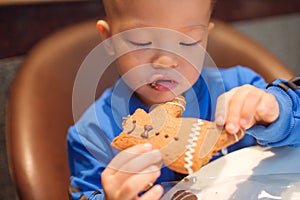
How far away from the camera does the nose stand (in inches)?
17.6

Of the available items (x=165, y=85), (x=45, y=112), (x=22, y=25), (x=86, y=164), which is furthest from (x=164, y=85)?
(x=22, y=25)

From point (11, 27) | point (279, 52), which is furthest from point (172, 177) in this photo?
point (279, 52)

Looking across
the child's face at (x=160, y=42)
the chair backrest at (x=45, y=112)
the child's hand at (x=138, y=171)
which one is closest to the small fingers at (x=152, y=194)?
the child's hand at (x=138, y=171)

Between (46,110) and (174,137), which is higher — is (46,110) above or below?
below

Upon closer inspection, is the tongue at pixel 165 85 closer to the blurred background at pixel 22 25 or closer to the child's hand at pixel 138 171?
the child's hand at pixel 138 171

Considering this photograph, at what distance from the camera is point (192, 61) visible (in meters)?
0.51

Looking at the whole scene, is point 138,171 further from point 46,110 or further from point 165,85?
point 46,110

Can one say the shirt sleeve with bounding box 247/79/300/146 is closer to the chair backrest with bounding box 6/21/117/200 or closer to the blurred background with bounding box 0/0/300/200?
the chair backrest with bounding box 6/21/117/200

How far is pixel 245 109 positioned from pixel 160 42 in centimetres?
10

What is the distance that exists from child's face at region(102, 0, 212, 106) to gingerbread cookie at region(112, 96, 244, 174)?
54mm

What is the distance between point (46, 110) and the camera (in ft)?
2.47

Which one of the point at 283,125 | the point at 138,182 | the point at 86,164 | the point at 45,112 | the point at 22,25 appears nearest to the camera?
the point at 138,182

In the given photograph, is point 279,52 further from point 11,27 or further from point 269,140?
point 269,140

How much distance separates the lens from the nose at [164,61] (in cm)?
45
